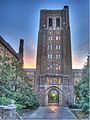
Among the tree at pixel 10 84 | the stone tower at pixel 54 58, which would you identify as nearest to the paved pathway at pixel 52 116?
the tree at pixel 10 84

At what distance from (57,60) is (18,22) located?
30.9 m

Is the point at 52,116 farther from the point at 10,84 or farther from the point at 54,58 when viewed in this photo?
the point at 54,58

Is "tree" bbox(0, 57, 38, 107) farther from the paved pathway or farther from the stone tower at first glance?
the stone tower

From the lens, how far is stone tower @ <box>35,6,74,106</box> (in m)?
36.0

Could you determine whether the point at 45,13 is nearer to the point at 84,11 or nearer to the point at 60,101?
the point at 60,101

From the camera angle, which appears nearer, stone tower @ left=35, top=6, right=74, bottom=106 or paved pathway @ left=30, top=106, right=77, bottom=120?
paved pathway @ left=30, top=106, right=77, bottom=120

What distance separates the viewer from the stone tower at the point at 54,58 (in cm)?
3597

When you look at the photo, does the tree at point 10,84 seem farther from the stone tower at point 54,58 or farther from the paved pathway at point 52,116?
the stone tower at point 54,58

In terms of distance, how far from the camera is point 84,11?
231 inches

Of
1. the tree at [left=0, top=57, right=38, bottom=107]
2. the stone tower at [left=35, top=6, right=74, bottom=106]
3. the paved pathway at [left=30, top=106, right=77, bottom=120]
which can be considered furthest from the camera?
the stone tower at [left=35, top=6, right=74, bottom=106]

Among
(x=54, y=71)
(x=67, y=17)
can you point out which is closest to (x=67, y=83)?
(x=54, y=71)

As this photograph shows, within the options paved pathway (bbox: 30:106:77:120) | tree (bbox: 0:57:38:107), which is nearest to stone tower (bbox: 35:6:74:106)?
tree (bbox: 0:57:38:107)

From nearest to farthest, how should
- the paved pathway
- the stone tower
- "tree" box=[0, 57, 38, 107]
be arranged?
the paved pathway
"tree" box=[0, 57, 38, 107]
the stone tower

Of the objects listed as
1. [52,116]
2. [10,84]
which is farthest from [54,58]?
[10,84]
